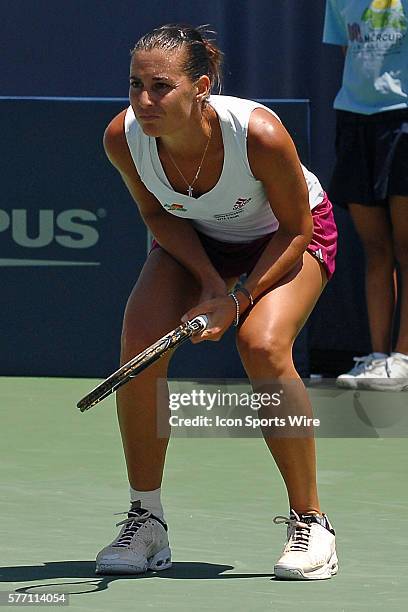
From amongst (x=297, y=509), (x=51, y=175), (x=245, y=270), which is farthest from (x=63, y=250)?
(x=297, y=509)

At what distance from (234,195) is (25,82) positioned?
391 cm

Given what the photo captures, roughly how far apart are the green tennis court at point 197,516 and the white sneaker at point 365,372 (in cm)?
105

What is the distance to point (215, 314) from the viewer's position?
3.89 m

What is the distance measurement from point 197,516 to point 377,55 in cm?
314

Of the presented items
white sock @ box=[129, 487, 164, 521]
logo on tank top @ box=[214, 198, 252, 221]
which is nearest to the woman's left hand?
logo on tank top @ box=[214, 198, 252, 221]

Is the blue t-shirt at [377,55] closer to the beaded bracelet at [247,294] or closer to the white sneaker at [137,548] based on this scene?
the beaded bracelet at [247,294]

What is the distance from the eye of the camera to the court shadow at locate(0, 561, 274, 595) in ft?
12.1

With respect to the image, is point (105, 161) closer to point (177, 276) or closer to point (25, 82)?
point (25, 82)

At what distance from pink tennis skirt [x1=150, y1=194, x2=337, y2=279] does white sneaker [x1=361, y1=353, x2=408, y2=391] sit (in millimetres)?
2652

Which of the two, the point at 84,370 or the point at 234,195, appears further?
the point at 84,370

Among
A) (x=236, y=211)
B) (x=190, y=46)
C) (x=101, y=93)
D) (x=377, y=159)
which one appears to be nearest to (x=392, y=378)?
(x=377, y=159)

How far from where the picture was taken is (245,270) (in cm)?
429

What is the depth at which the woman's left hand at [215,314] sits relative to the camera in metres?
3.86

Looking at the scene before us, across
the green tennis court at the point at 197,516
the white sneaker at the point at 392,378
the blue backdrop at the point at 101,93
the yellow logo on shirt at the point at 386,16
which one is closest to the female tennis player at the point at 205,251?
the green tennis court at the point at 197,516
